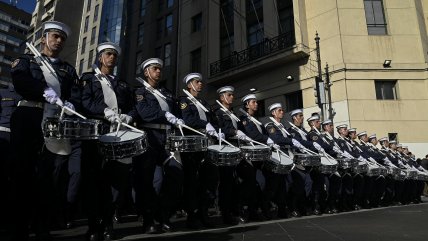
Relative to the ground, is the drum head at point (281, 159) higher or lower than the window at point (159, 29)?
lower

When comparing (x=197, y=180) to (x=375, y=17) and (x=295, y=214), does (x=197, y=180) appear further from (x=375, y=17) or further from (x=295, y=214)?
(x=375, y=17)

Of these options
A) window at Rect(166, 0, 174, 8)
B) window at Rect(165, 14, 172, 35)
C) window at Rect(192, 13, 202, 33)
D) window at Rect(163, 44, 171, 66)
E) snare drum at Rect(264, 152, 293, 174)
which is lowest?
snare drum at Rect(264, 152, 293, 174)

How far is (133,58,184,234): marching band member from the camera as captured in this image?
4449mm

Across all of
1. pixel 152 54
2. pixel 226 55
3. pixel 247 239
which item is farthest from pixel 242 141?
pixel 152 54

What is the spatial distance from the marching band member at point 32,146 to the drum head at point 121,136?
46 cm

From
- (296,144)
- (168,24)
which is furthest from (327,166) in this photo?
(168,24)

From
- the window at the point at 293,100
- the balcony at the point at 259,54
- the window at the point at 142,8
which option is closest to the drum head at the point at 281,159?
the balcony at the point at 259,54

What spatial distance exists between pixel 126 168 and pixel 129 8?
32.6 meters

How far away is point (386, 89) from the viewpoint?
17.5 m

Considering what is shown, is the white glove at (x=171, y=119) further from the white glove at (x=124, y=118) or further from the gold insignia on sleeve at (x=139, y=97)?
the white glove at (x=124, y=118)

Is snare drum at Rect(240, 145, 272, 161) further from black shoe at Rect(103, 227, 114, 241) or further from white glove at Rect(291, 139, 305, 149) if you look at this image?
black shoe at Rect(103, 227, 114, 241)

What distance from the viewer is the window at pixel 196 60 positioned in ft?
80.1

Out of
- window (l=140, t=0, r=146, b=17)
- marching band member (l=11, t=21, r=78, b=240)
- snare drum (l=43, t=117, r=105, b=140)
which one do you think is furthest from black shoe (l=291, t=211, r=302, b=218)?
window (l=140, t=0, r=146, b=17)

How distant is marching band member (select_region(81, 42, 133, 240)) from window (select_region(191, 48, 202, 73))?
20.3 metres
